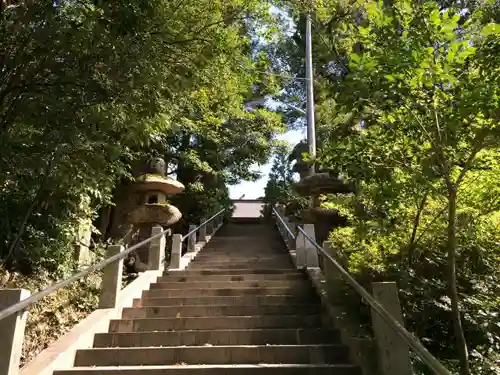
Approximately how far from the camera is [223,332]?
15.6ft

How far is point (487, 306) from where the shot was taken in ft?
13.6

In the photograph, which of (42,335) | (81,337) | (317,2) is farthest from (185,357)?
(317,2)

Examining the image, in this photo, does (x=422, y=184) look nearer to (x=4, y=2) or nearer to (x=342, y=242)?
(x=342, y=242)

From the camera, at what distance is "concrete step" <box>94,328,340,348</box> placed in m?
4.70

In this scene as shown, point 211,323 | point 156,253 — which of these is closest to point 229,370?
point 211,323

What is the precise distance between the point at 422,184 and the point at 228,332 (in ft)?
9.03

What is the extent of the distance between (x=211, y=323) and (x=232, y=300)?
0.91 m

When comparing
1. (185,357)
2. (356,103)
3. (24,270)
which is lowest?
(185,357)

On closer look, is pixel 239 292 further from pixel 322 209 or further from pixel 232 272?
pixel 322 209

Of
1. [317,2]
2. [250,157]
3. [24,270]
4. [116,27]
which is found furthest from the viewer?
[250,157]

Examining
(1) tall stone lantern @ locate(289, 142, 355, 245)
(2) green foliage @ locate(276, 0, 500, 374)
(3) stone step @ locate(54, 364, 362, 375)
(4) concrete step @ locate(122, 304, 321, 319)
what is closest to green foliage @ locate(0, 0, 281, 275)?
(4) concrete step @ locate(122, 304, 321, 319)

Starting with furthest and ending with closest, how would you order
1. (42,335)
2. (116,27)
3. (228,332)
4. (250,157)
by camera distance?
(250,157)
(42,335)
(228,332)
(116,27)

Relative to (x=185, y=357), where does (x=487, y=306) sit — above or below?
above

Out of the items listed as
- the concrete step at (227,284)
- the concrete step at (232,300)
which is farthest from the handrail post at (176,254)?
the concrete step at (232,300)
